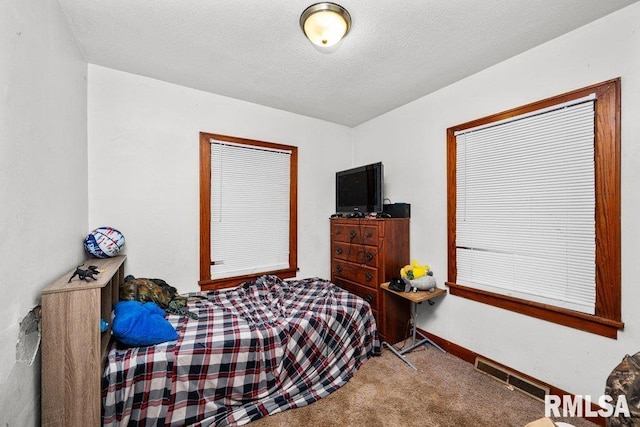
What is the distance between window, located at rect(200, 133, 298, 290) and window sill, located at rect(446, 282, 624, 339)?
6.13 ft

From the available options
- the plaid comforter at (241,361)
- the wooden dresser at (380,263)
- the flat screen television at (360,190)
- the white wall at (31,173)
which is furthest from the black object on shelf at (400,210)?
the white wall at (31,173)

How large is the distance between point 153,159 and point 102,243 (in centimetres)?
84

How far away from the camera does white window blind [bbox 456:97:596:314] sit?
172 centimetres

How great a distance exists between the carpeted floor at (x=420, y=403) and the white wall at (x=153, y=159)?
1.62m

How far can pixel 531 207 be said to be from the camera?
1957mm

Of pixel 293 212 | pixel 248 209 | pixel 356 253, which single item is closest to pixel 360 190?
pixel 356 253

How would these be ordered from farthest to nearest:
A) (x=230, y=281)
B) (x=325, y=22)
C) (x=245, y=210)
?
1. (x=245, y=210)
2. (x=230, y=281)
3. (x=325, y=22)

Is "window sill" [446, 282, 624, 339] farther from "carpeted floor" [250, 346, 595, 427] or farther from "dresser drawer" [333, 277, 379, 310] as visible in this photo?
"dresser drawer" [333, 277, 379, 310]

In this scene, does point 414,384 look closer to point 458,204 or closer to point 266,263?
point 458,204

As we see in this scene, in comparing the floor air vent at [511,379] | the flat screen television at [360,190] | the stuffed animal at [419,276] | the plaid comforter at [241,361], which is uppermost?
the flat screen television at [360,190]

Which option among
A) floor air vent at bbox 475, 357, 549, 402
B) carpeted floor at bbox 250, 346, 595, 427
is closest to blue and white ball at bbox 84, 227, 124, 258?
carpeted floor at bbox 250, 346, 595, 427

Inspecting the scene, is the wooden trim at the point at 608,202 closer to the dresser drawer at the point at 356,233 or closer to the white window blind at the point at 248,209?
the dresser drawer at the point at 356,233

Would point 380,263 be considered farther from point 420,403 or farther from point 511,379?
point 511,379

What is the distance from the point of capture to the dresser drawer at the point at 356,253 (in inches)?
105
